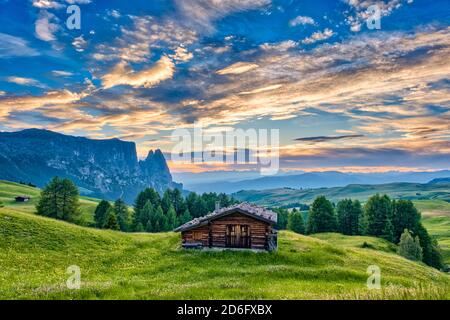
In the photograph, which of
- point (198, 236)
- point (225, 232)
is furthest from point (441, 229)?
point (198, 236)

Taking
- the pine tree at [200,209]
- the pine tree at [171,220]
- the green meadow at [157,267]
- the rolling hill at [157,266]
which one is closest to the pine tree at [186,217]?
the pine tree at [171,220]

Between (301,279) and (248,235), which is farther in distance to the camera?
(248,235)

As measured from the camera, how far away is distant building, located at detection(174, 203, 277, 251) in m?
42.7

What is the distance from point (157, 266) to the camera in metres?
34.3

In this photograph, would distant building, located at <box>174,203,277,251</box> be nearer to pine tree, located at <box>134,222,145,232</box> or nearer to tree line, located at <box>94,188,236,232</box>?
tree line, located at <box>94,188,236,232</box>

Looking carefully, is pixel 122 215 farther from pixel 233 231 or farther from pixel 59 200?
pixel 233 231

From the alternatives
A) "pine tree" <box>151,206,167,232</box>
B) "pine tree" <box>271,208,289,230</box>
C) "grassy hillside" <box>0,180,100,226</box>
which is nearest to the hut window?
"pine tree" <box>151,206,167,232</box>

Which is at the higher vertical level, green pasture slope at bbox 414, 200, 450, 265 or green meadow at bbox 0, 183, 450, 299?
green meadow at bbox 0, 183, 450, 299

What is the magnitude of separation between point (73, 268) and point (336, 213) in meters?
97.1

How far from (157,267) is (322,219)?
81.2 meters
